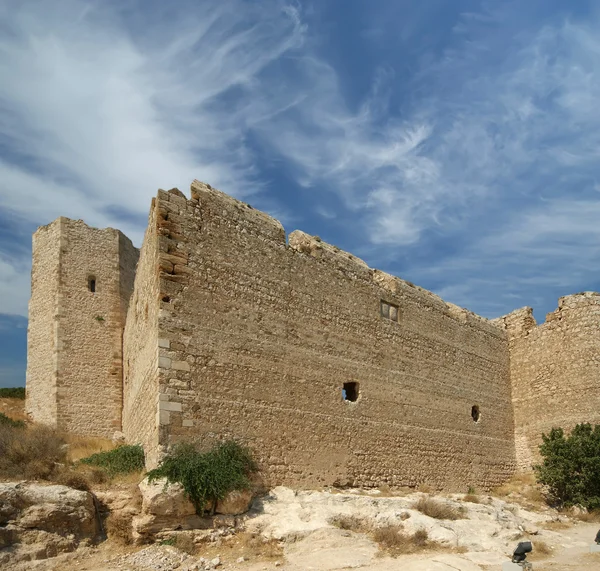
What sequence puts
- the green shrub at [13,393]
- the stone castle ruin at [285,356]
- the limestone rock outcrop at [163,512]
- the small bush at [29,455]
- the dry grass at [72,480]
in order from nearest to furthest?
the limestone rock outcrop at [163,512]
the small bush at [29,455]
the dry grass at [72,480]
the stone castle ruin at [285,356]
the green shrub at [13,393]

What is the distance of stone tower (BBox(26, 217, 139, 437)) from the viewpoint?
16875 millimetres

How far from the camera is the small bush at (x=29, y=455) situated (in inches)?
374

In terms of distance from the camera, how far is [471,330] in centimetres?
1836

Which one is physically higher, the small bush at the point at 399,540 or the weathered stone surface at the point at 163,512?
the weathered stone surface at the point at 163,512

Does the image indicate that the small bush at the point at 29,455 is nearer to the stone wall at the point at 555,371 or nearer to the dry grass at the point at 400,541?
the dry grass at the point at 400,541

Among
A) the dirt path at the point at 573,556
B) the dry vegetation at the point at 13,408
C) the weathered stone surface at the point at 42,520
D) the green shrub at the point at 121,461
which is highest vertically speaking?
the dry vegetation at the point at 13,408

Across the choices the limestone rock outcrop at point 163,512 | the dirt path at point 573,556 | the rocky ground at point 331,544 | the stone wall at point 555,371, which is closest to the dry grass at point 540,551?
the rocky ground at point 331,544

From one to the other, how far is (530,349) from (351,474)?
8.81m

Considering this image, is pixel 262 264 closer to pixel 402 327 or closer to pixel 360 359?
pixel 360 359

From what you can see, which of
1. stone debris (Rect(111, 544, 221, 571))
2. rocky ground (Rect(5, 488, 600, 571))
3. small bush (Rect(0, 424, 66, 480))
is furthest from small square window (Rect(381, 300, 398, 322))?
small bush (Rect(0, 424, 66, 480))

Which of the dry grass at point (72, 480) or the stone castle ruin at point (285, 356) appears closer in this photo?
the dry grass at point (72, 480)

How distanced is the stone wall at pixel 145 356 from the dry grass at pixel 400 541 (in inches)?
147

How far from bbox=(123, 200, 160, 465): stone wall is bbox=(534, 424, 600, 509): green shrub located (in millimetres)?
10245

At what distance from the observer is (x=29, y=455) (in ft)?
32.4
